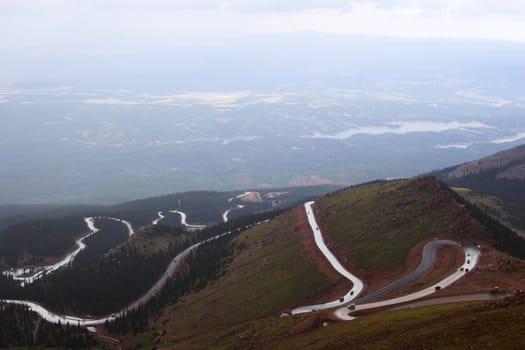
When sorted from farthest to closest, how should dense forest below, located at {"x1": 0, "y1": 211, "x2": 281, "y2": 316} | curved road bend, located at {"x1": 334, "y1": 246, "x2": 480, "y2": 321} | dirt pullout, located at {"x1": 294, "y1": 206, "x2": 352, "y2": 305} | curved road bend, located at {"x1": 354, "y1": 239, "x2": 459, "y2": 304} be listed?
dense forest below, located at {"x1": 0, "y1": 211, "x2": 281, "y2": 316}
dirt pullout, located at {"x1": 294, "y1": 206, "x2": 352, "y2": 305}
curved road bend, located at {"x1": 354, "y1": 239, "x2": 459, "y2": 304}
curved road bend, located at {"x1": 334, "y1": 246, "x2": 480, "y2": 321}

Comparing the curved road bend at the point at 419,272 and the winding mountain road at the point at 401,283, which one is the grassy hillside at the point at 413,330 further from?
the curved road bend at the point at 419,272

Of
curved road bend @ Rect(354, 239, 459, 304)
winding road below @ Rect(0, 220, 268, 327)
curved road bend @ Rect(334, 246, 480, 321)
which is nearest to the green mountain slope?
curved road bend @ Rect(334, 246, 480, 321)

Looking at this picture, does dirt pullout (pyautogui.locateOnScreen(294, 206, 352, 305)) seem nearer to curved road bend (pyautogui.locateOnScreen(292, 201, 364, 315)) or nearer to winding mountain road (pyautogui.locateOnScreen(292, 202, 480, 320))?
curved road bend (pyautogui.locateOnScreen(292, 201, 364, 315))

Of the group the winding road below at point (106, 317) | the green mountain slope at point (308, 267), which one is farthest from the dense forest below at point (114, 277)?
the green mountain slope at point (308, 267)

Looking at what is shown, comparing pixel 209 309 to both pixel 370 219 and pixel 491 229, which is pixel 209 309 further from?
pixel 491 229

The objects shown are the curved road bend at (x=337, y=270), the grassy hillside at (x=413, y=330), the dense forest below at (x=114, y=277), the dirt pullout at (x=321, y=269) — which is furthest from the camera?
the dense forest below at (x=114, y=277)

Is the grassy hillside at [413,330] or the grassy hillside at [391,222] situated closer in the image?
the grassy hillside at [413,330]

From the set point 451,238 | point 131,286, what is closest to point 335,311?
point 451,238

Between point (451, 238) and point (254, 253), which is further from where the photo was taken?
point (254, 253)
